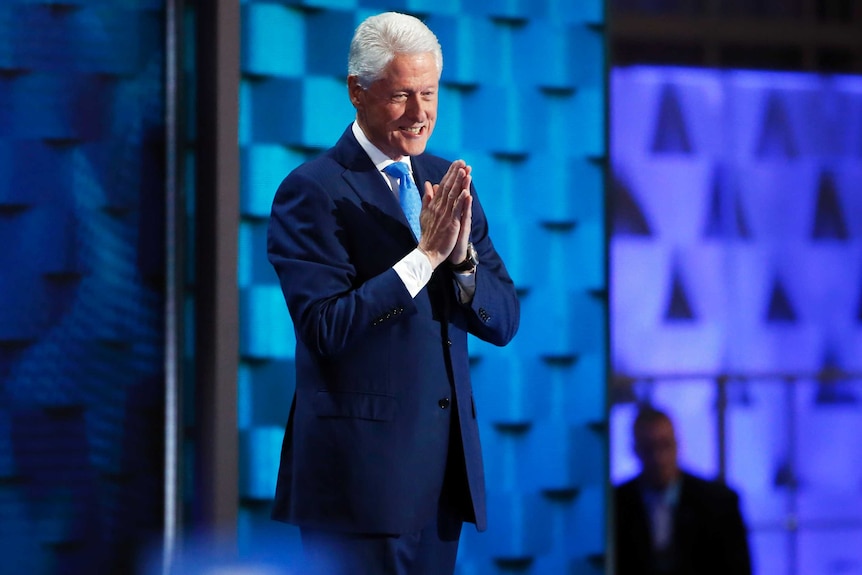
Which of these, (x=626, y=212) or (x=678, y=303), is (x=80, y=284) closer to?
(x=626, y=212)

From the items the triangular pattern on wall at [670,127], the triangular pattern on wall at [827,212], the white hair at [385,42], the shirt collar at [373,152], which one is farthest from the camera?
the triangular pattern on wall at [827,212]

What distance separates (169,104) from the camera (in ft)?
11.5

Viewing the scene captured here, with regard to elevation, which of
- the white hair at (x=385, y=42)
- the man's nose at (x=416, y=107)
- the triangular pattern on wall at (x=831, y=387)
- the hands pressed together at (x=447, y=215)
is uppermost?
the white hair at (x=385, y=42)

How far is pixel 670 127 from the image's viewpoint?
12.6ft

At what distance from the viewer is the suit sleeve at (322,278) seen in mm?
2135

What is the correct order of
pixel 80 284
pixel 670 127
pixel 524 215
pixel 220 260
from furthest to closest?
pixel 670 127, pixel 524 215, pixel 80 284, pixel 220 260

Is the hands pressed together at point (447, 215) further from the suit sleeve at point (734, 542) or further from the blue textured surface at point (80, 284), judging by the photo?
the suit sleeve at point (734, 542)

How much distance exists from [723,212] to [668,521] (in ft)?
3.37

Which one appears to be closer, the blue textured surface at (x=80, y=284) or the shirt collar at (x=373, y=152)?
the shirt collar at (x=373, y=152)

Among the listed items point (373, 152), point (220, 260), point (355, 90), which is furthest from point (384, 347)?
point (220, 260)

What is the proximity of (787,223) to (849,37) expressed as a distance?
0.69m

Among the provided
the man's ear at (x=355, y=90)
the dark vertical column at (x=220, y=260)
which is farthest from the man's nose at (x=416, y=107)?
the dark vertical column at (x=220, y=260)

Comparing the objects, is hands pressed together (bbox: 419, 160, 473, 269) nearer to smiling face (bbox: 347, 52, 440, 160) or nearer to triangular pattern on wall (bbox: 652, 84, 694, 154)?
smiling face (bbox: 347, 52, 440, 160)

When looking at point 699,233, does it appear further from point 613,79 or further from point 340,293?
point 340,293
